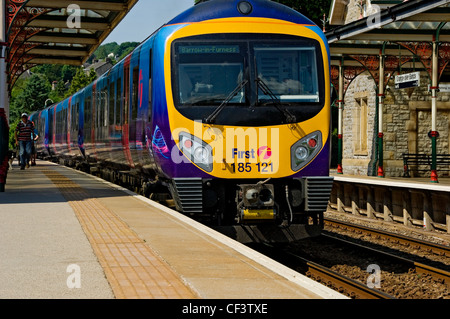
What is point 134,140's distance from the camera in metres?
13.5

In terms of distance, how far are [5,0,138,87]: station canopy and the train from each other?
320 inches

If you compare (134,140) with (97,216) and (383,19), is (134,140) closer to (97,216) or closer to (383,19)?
(97,216)

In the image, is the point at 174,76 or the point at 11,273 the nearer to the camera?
the point at 11,273

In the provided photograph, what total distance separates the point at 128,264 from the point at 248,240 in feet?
10.7

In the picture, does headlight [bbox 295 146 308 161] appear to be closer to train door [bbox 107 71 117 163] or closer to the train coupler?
the train coupler

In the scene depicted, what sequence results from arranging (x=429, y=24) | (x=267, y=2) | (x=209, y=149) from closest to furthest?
(x=209, y=149)
(x=267, y=2)
(x=429, y=24)

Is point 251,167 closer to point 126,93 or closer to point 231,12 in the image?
point 231,12

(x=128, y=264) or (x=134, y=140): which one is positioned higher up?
(x=134, y=140)

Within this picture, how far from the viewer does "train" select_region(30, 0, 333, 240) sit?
10180 millimetres

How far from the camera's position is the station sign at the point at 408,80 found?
22.7 meters

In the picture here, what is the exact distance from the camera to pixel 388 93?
28.9 meters

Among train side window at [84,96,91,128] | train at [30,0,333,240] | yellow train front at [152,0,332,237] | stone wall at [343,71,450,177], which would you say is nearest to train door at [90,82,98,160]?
train side window at [84,96,91,128]

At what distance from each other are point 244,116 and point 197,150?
29.7 inches

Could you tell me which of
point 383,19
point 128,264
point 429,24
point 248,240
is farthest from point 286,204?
point 429,24
